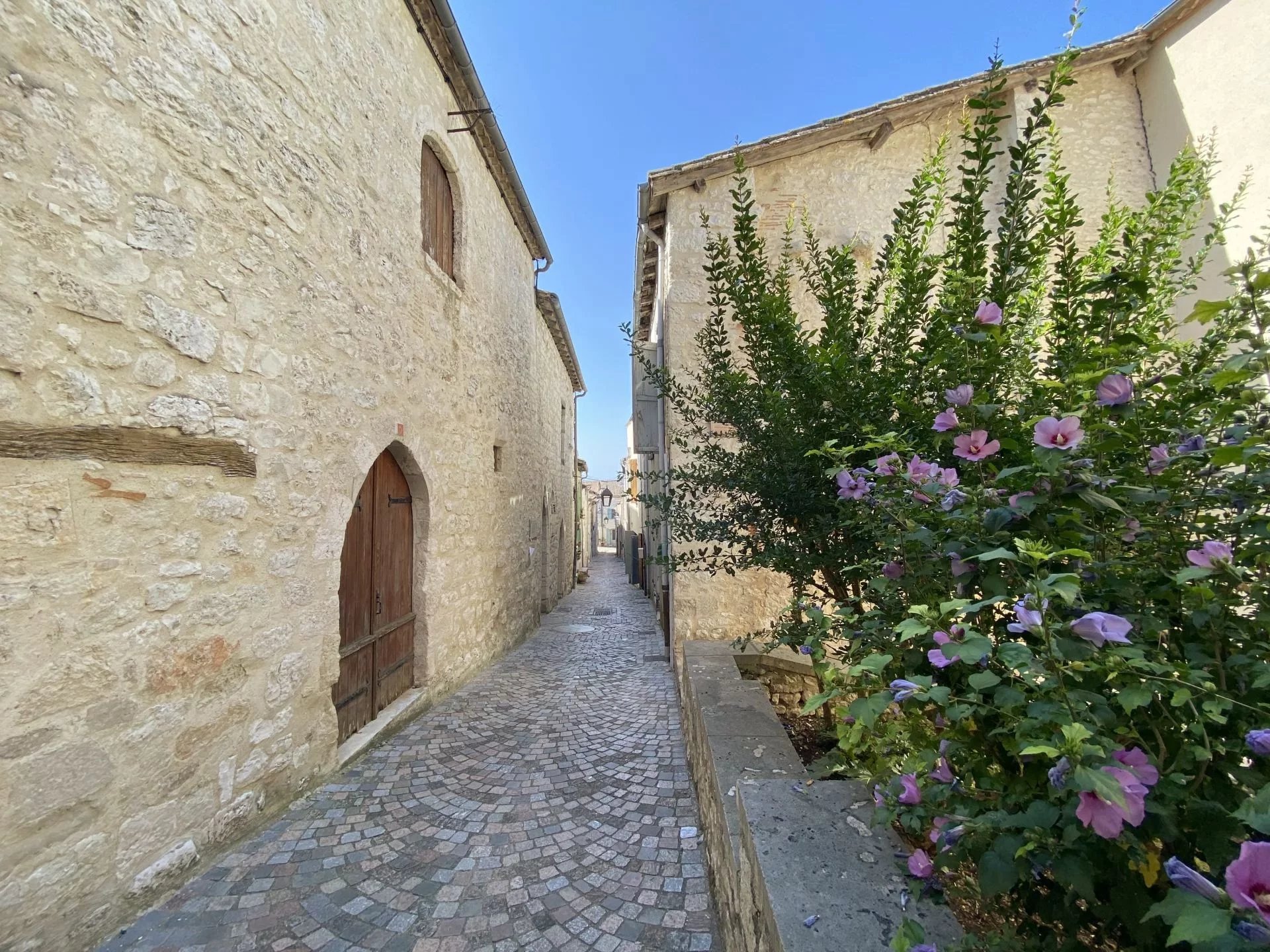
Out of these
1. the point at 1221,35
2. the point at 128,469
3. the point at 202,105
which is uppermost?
the point at 1221,35

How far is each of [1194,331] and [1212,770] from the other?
19.6 feet

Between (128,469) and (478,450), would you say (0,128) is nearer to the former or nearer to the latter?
(128,469)

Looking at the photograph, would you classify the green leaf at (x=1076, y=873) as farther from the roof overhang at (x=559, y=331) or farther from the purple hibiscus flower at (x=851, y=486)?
the roof overhang at (x=559, y=331)

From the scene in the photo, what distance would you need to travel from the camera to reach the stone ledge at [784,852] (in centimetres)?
127

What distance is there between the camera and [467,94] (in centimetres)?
554

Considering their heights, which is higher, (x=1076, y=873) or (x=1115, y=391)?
(x=1115, y=391)

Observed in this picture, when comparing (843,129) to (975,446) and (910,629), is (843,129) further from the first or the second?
(910,629)

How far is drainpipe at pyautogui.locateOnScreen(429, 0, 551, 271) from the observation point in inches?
187

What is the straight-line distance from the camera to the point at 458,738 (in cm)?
396

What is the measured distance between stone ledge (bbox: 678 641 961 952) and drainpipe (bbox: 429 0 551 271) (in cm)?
597

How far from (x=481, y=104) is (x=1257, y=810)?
7.00 m

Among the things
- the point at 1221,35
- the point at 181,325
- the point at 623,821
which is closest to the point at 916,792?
the point at 623,821

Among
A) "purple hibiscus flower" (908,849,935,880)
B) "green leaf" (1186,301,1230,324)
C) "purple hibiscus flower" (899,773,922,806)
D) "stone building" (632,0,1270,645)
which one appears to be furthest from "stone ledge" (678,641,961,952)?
"stone building" (632,0,1270,645)

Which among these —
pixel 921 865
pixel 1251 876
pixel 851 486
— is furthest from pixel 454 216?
pixel 1251 876
